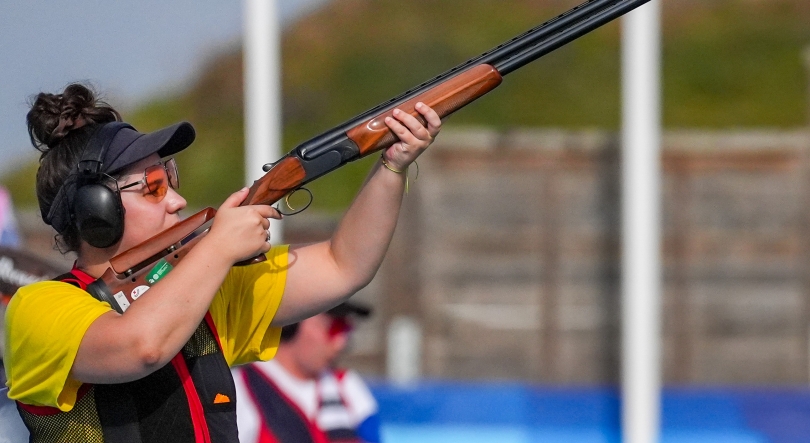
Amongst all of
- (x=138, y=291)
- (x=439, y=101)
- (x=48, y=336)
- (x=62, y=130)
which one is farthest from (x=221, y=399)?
(x=439, y=101)

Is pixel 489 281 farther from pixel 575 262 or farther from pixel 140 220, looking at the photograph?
pixel 140 220

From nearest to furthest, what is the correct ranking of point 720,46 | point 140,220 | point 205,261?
point 205,261, point 140,220, point 720,46

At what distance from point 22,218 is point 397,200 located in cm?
690

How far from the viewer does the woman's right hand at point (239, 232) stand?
7.25 feet

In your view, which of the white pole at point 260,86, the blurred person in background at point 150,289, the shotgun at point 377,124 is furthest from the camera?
the white pole at point 260,86

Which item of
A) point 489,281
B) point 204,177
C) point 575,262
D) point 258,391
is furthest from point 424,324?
point 204,177

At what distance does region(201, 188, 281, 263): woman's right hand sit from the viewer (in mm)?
2209

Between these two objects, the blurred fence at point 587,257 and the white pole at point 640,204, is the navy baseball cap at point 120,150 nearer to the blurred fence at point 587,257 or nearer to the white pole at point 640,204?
the white pole at point 640,204

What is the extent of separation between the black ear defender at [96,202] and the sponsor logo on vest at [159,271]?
0.11 metres

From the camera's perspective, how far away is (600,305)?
8555 millimetres

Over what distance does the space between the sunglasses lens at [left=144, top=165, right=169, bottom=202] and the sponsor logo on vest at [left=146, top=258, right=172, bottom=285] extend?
15 centimetres

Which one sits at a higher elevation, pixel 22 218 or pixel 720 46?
pixel 720 46

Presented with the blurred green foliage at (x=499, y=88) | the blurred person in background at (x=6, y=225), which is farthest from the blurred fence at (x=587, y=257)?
the blurred green foliage at (x=499, y=88)

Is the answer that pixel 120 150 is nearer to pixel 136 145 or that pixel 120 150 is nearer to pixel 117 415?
pixel 136 145
